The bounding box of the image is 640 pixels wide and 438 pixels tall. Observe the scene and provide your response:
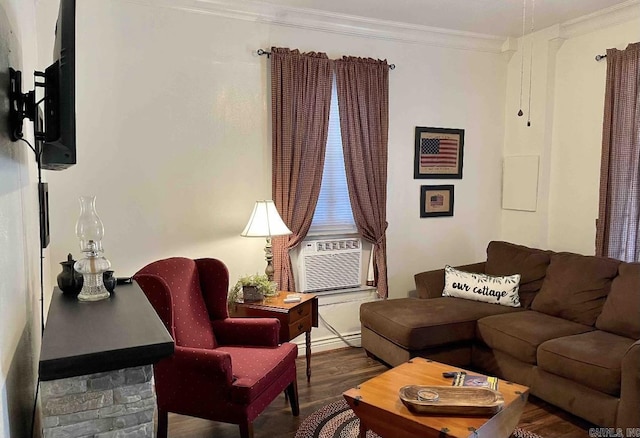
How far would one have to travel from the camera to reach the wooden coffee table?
2.04 meters

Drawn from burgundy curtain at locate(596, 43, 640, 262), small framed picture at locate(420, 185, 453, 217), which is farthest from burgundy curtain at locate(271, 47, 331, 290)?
burgundy curtain at locate(596, 43, 640, 262)

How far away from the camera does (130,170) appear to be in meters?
3.33

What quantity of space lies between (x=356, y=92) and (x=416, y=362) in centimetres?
222

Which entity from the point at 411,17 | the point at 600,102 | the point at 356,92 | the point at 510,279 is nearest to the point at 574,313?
the point at 510,279

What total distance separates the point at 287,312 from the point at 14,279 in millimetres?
1998

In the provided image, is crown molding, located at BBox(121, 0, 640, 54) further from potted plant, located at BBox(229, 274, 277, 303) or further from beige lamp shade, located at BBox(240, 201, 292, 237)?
potted plant, located at BBox(229, 274, 277, 303)

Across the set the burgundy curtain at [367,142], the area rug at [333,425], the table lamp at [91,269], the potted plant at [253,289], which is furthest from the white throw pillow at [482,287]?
the table lamp at [91,269]

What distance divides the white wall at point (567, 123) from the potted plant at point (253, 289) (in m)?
2.57

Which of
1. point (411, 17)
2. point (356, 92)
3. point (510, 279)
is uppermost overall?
point (411, 17)

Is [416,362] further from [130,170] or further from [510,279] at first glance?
[130,170]

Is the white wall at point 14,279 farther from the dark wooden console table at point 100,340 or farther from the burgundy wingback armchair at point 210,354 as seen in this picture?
the burgundy wingback armchair at point 210,354

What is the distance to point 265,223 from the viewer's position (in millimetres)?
→ 3391

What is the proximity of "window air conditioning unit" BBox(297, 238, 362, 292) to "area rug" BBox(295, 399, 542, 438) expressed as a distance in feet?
3.81

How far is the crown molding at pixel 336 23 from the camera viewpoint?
345 cm
